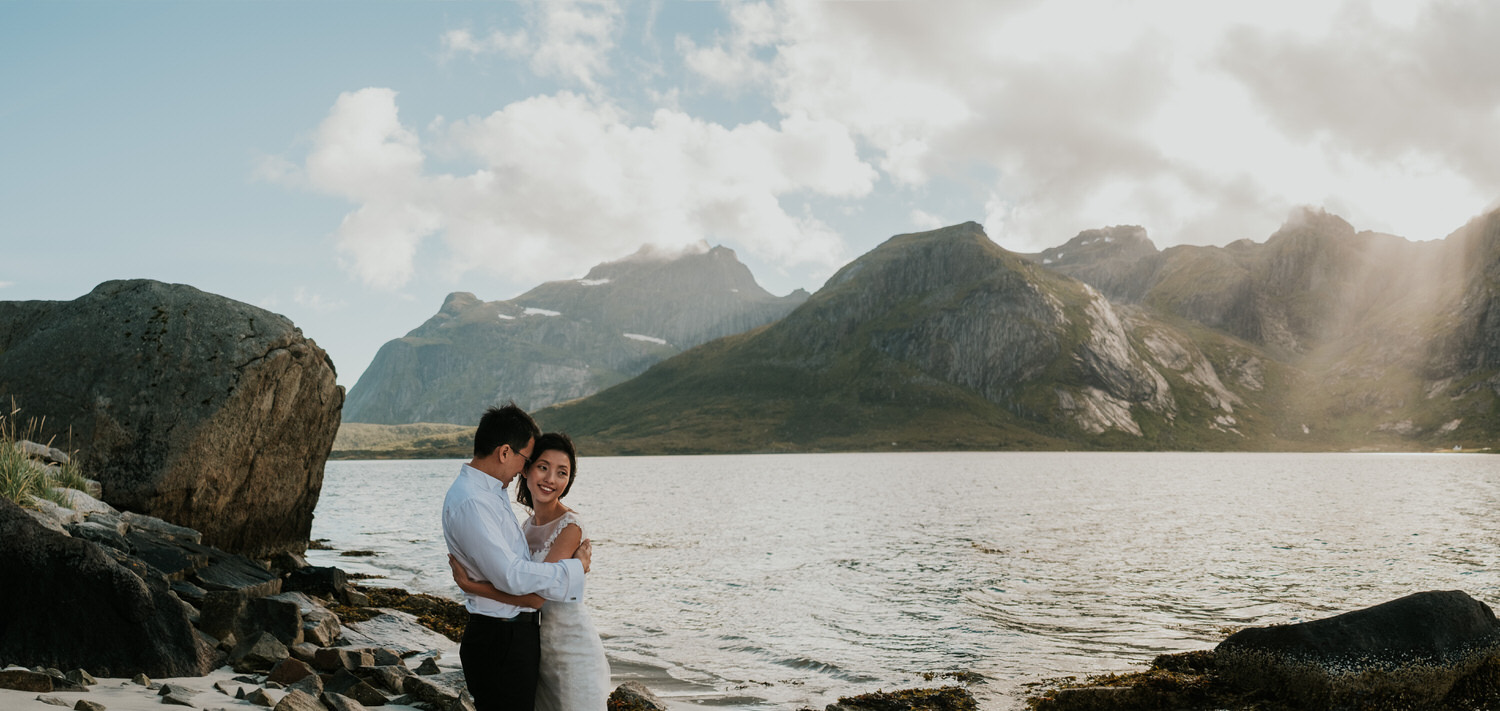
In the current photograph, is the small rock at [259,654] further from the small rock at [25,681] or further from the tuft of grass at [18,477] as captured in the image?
the tuft of grass at [18,477]

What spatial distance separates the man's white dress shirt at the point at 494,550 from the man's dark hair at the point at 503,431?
245mm

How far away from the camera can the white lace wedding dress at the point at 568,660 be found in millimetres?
7031

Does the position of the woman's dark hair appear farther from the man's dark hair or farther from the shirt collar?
the shirt collar

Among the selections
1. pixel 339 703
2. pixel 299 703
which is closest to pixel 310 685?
pixel 339 703

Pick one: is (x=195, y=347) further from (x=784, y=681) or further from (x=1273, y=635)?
(x=1273, y=635)

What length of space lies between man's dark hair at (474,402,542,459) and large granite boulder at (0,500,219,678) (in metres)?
7.83

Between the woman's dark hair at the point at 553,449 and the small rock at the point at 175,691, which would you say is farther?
the small rock at the point at 175,691

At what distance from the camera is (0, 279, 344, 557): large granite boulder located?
21.4 meters

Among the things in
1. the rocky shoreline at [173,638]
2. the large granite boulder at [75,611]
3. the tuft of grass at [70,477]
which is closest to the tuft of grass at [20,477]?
the rocky shoreline at [173,638]

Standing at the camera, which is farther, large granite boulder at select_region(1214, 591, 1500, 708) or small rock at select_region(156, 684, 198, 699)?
large granite boulder at select_region(1214, 591, 1500, 708)

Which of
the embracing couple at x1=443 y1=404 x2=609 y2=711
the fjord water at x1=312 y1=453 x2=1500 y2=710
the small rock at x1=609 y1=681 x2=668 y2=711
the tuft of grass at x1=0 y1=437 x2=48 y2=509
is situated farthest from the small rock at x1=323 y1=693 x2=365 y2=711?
the tuft of grass at x1=0 y1=437 x2=48 y2=509

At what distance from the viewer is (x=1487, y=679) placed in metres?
14.4

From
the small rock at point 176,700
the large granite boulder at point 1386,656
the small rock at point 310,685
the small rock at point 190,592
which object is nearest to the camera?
the small rock at point 176,700

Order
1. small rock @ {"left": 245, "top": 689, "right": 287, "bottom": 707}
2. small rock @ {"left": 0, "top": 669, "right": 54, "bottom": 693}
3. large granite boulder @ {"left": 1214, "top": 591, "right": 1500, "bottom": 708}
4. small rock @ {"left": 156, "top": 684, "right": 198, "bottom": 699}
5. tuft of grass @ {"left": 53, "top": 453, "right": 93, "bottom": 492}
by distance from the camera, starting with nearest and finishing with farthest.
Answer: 1. small rock @ {"left": 0, "top": 669, "right": 54, "bottom": 693}
2. small rock @ {"left": 156, "top": 684, "right": 198, "bottom": 699}
3. small rock @ {"left": 245, "top": 689, "right": 287, "bottom": 707}
4. large granite boulder @ {"left": 1214, "top": 591, "right": 1500, "bottom": 708}
5. tuft of grass @ {"left": 53, "top": 453, "right": 93, "bottom": 492}
